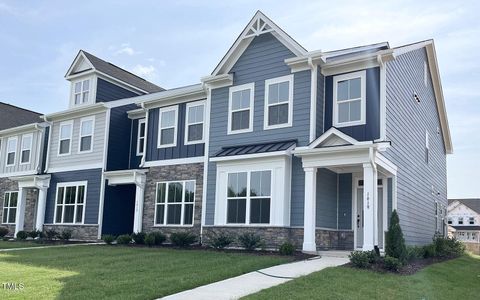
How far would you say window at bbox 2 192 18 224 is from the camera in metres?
26.0

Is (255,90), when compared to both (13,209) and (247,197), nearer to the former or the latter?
(247,197)

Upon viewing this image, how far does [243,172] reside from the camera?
658 inches

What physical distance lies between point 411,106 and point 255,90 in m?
6.23

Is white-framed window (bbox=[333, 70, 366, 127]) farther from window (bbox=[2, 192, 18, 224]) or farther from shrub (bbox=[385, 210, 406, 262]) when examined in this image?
→ window (bbox=[2, 192, 18, 224])

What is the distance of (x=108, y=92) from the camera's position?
24656 mm

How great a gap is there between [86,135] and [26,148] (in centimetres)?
541

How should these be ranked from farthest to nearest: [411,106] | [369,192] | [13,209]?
[13,209] → [411,106] → [369,192]

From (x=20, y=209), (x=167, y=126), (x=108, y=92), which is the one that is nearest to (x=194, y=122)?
(x=167, y=126)

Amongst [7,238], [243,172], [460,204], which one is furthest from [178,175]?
[460,204]

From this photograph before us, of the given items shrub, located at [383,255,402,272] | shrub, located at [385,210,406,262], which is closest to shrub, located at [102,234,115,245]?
shrub, located at [385,210,406,262]

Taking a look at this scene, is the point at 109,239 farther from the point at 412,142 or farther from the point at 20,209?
the point at 412,142

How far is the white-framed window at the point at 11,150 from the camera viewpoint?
27.1m

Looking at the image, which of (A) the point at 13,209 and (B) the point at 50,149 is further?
(A) the point at 13,209

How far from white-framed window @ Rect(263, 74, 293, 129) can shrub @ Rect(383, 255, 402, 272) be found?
6006mm
